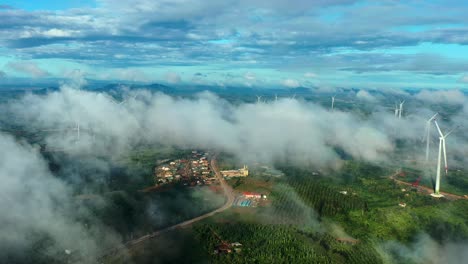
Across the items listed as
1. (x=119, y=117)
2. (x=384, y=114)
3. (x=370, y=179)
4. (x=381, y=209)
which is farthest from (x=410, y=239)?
(x=384, y=114)

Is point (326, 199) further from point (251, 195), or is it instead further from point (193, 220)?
point (193, 220)

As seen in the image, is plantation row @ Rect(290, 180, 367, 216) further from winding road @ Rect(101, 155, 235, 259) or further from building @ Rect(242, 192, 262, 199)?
winding road @ Rect(101, 155, 235, 259)

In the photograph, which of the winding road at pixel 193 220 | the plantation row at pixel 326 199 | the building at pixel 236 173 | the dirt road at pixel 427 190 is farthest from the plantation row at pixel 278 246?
the dirt road at pixel 427 190

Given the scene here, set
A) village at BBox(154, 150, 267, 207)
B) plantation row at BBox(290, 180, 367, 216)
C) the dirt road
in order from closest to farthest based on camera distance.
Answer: plantation row at BBox(290, 180, 367, 216), village at BBox(154, 150, 267, 207), the dirt road

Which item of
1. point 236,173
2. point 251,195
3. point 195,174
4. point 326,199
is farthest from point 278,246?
point 195,174

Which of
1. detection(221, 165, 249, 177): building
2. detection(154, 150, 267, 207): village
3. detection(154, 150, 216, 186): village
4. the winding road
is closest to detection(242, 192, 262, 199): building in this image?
detection(154, 150, 267, 207): village

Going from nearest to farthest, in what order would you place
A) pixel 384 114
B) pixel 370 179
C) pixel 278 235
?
pixel 278 235
pixel 370 179
pixel 384 114

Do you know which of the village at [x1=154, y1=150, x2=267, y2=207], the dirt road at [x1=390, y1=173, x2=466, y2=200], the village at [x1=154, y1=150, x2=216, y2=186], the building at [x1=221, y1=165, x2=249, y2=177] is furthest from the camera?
the building at [x1=221, y1=165, x2=249, y2=177]

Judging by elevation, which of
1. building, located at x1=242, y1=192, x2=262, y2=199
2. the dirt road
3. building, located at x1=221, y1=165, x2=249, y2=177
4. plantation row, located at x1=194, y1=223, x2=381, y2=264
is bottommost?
the dirt road

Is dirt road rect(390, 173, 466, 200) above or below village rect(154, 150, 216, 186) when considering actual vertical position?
below

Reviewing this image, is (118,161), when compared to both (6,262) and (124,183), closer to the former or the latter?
(124,183)

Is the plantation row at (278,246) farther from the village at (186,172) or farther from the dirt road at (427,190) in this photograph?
the dirt road at (427,190)
